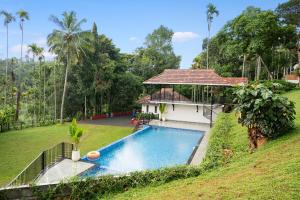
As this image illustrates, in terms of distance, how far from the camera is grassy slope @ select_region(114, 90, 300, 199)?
191 inches

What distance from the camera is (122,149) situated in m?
16.6

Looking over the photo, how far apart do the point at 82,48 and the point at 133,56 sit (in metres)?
12.4

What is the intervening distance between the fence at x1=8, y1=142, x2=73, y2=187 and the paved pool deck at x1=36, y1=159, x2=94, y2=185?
0.23 m

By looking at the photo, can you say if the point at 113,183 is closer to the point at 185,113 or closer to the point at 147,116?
the point at 147,116

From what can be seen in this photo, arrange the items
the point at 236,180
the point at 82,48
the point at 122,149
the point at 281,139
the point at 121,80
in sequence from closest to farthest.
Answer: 1. the point at 236,180
2. the point at 281,139
3. the point at 122,149
4. the point at 82,48
5. the point at 121,80

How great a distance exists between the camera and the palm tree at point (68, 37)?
24.8 metres

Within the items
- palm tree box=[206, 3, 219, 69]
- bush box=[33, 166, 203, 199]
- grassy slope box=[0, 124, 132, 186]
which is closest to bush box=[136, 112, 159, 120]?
grassy slope box=[0, 124, 132, 186]

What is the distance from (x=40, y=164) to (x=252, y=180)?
26.2 ft

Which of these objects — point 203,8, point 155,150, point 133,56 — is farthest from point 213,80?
point 133,56

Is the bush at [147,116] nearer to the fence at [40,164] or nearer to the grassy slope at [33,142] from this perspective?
the grassy slope at [33,142]

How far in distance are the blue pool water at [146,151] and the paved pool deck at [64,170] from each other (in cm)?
40

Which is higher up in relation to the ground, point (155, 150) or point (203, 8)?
point (203, 8)

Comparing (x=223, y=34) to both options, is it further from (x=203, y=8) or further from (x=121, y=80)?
(x=121, y=80)

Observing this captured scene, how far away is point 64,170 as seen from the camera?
440 inches
